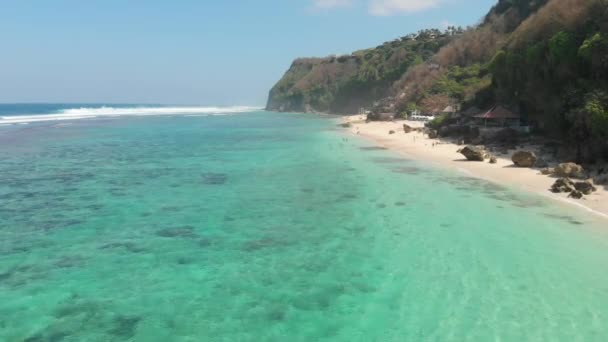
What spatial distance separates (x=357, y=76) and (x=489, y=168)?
94.8 metres

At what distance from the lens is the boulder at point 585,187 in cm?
1862

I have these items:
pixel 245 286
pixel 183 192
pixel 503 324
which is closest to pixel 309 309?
pixel 245 286

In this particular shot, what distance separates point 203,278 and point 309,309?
10.0 ft

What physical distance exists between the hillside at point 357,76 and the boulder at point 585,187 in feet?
265

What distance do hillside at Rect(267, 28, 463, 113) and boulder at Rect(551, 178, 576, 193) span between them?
80216mm

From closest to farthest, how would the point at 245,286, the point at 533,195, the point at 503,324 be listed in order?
the point at 503,324 → the point at 245,286 → the point at 533,195

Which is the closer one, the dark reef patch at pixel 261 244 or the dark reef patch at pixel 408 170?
the dark reef patch at pixel 261 244

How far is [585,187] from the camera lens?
18.8 metres

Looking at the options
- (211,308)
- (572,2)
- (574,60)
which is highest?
(572,2)

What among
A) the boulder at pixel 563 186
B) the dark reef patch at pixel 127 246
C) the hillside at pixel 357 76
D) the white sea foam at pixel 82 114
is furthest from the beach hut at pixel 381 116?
the white sea foam at pixel 82 114

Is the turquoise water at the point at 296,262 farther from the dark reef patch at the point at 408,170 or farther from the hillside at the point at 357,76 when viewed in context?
the hillside at the point at 357,76

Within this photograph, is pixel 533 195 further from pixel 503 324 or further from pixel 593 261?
pixel 503 324

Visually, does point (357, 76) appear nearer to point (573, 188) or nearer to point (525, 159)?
point (525, 159)

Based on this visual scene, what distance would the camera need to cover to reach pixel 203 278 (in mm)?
11133
